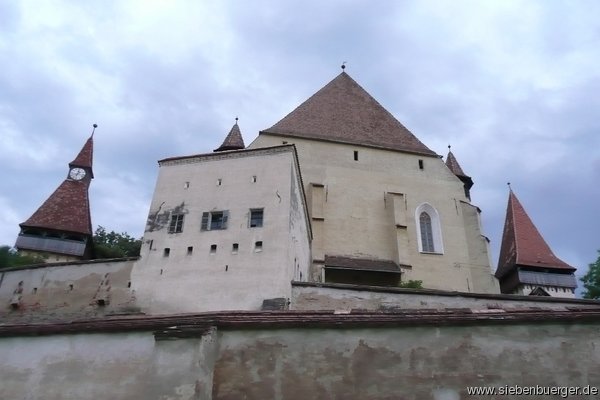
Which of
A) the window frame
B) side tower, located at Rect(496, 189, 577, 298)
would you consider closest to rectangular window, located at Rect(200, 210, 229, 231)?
the window frame

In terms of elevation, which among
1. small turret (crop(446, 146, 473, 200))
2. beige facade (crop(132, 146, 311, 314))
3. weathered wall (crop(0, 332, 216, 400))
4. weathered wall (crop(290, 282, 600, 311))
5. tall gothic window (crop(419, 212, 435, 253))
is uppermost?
small turret (crop(446, 146, 473, 200))

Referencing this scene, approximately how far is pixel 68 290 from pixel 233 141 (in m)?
11.3

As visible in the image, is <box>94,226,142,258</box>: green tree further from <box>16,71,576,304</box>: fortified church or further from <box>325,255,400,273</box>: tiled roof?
<box>325,255,400,273</box>: tiled roof

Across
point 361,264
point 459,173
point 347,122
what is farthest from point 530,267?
point 347,122

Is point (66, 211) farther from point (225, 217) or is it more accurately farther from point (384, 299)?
point (384, 299)

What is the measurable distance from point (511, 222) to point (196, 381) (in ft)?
97.6

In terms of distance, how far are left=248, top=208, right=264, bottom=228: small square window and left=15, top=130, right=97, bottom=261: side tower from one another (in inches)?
684

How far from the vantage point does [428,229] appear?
26781 millimetres

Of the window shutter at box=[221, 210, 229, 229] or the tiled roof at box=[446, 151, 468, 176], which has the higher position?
the tiled roof at box=[446, 151, 468, 176]

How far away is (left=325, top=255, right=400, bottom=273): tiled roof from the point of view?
23078mm

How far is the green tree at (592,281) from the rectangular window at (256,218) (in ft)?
66.7

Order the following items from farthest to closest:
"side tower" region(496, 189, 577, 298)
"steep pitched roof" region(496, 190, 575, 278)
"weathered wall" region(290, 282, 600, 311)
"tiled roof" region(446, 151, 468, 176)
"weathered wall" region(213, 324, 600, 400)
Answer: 1. "tiled roof" region(446, 151, 468, 176)
2. "steep pitched roof" region(496, 190, 575, 278)
3. "side tower" region(496, 189, 577, 298)
4. "weathered wall" region(290, 282, 600, 311)
5. "weathered wall" region(213, 324, 600, 400)

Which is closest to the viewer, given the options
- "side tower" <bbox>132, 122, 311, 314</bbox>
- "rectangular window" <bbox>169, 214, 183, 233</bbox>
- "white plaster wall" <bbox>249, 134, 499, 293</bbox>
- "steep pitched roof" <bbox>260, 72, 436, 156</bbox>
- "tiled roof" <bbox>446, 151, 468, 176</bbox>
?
"side tower" <bbox>132, 122, 311, 314</bbox>

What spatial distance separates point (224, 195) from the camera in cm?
1700
